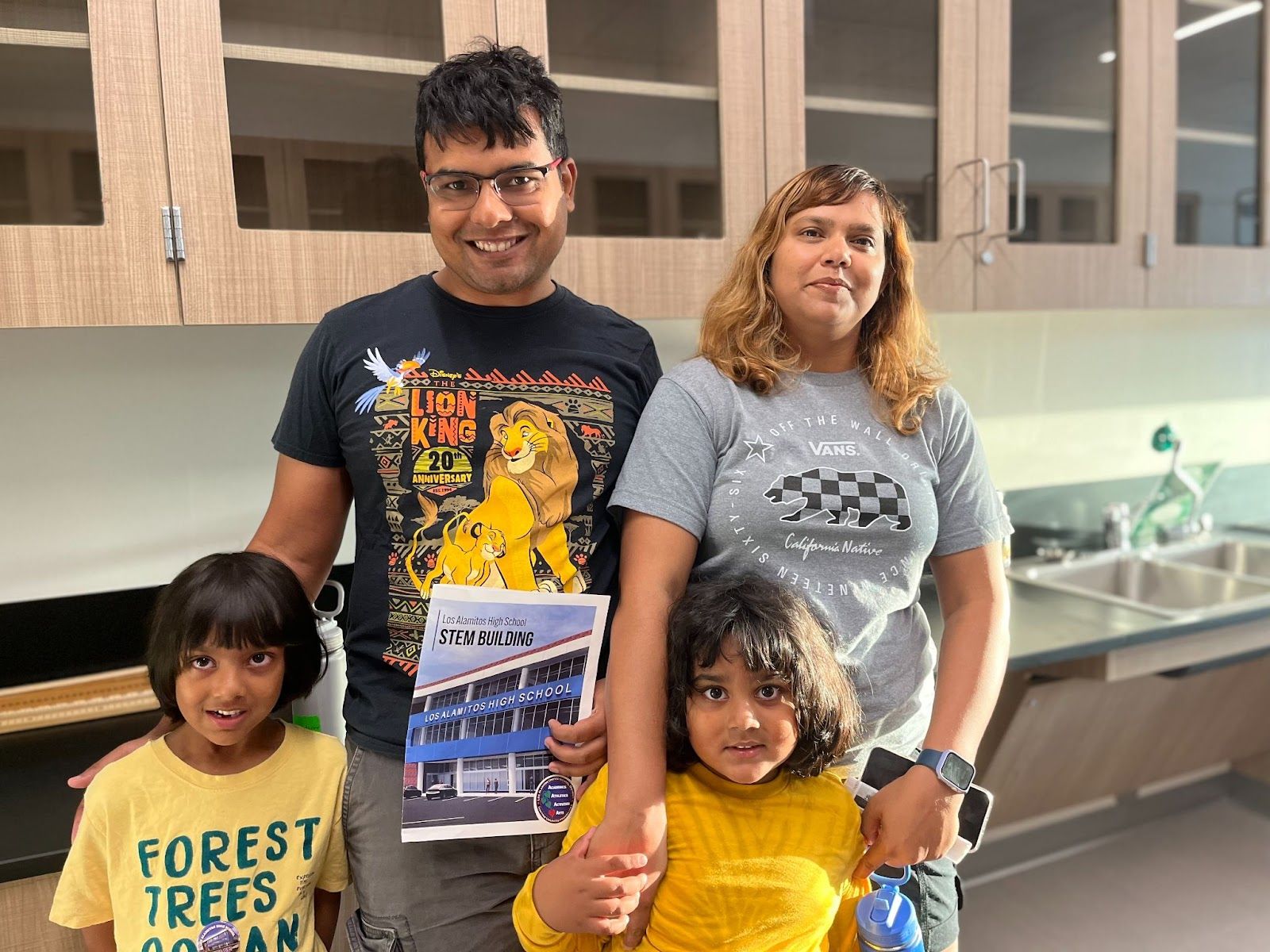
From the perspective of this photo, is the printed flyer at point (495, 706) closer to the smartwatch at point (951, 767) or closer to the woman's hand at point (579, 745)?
the woman's hand at point (579, 745)

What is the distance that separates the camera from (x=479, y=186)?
1020 mm

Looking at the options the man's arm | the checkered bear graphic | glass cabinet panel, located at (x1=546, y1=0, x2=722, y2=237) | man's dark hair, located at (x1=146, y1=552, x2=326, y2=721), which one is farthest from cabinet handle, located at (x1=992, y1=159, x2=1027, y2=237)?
man's dark hair, located at (x1=146, y1=552, x2=326, y2=721)

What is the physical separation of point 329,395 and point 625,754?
53 centimetres

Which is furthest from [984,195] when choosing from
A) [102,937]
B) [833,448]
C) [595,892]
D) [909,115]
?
[102,937]

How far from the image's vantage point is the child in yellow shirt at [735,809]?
2.95 ft

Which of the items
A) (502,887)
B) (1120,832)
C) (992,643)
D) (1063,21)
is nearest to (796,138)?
(1063,21)

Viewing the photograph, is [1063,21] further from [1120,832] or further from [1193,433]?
[1120,832]

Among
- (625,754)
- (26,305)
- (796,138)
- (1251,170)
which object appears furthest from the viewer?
(1251,170)

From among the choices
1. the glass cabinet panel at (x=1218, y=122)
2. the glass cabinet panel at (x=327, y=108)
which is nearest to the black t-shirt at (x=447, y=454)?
the glass cabinet panel at (x=327, y=108)

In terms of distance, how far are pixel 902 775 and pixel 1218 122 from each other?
5.85ft

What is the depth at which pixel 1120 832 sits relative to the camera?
2.63 meters

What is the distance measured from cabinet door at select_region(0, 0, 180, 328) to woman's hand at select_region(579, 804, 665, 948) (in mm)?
912

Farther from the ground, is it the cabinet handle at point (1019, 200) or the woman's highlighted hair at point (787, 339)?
the cabinet handle at point (1019, 200)

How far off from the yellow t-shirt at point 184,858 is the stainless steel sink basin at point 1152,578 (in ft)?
5.34
